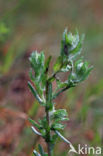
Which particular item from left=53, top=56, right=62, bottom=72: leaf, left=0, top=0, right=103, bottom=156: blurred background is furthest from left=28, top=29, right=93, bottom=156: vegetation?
left=0, top=0, right=103, bottom=156: blurred background

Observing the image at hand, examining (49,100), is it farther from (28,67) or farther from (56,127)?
(28,67)

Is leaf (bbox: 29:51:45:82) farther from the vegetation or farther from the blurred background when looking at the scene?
the blurred background

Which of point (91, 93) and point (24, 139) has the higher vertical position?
point (91, 93)

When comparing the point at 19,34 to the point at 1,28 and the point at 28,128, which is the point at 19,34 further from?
the point at 28,128

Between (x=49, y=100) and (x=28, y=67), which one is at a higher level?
(x=28, y=67)

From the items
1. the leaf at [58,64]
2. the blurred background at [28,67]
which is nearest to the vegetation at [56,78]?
the leaf at [58,64]

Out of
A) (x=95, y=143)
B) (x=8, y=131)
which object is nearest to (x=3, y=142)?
(x=8, y=131)

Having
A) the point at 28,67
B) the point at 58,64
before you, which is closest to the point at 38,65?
the point at 58,64

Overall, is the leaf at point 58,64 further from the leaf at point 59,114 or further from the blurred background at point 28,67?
the blurred background at point 28,67
